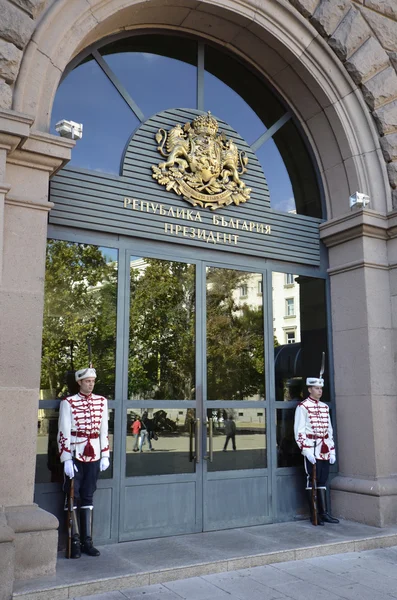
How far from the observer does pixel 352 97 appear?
8.29 m

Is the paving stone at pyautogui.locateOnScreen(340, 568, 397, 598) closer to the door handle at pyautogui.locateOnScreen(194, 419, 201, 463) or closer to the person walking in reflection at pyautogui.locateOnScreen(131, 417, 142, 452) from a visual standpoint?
the door handle at pyautogui.locateOnScreen(194, 419, 201, 463)

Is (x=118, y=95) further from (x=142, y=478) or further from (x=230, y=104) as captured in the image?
(x=142, y=478)

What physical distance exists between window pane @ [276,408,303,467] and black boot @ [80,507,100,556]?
276 cm

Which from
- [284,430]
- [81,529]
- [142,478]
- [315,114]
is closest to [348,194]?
[315,114]

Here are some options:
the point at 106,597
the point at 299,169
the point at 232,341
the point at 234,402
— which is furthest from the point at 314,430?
the point at 299,169

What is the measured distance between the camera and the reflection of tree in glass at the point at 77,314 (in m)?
6.30

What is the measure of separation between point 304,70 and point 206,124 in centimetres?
174

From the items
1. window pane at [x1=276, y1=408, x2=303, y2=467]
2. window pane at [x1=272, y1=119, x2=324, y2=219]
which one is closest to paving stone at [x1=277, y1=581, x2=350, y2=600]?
window pane at [x1=276, y1=408, x2=303, y2=467]

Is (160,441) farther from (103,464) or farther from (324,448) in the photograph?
(324,448)

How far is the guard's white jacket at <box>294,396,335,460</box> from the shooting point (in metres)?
7.49

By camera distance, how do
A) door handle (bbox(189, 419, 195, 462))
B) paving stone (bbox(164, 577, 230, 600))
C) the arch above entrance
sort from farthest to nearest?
the arch above entrance < door handle (bbox(189, 419, 195, 462)) < paving stone (bbox(164, 577, 230, 600))

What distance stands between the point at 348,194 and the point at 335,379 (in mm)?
2659

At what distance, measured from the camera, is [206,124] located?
770 cm

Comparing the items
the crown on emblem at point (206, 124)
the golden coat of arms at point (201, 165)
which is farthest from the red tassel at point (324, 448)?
the crown on emblem at point (206, 124)
